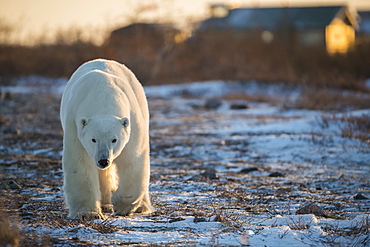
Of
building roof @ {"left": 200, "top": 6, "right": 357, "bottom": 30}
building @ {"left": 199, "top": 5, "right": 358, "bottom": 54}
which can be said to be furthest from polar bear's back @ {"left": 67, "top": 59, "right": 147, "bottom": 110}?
building roof @ {"left": 200, "top": 6, "right": 357, "bottom": 30}

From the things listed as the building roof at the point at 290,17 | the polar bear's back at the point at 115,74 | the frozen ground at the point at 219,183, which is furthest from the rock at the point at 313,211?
the building roof at the point at 290,17

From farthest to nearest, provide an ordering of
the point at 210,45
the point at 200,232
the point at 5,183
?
the point at 210,45
the point at 5,183
the point at 200,232

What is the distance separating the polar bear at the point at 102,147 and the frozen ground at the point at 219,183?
21cm

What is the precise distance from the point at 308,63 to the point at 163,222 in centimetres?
1832

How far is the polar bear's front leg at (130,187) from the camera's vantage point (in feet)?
13.2

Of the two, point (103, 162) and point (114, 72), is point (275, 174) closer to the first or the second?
point (114, 72)

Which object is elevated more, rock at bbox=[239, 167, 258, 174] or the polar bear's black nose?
the polar bear's black nose

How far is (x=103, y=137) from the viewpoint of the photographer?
3.65 metres

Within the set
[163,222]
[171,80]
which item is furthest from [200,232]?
[171,80]

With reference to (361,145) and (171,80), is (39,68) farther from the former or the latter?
(361,145)

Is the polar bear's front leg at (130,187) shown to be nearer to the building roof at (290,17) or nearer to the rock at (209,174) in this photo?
the rock at (209,174)

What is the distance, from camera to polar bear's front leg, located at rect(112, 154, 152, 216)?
4.03m

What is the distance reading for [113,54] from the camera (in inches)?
821

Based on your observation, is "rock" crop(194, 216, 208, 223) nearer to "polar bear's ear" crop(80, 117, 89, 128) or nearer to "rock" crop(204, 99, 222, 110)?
"polar bear's ear" crop(80, 117, 89, 128)
